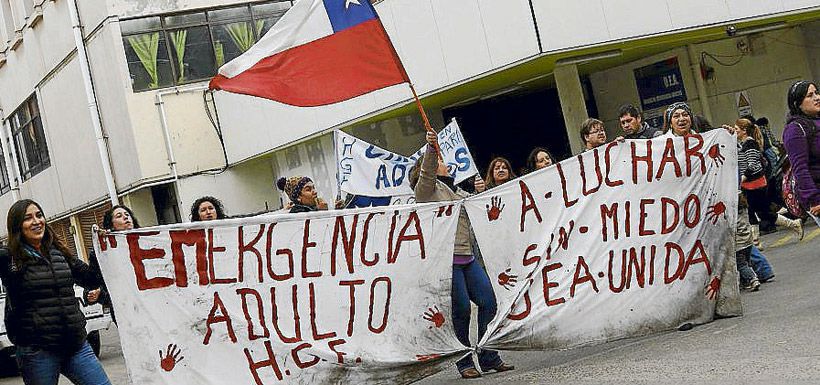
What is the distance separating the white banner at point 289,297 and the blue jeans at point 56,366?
27 cm

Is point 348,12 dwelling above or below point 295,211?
above

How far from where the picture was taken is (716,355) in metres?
7.12

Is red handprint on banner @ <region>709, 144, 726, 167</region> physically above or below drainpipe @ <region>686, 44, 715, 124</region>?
below

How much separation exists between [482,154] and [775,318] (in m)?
14.1

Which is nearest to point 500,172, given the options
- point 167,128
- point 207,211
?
point 207,211

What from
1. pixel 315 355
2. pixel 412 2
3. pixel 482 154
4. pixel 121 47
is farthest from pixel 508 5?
pixel 121 47

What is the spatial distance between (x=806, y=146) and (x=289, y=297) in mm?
3591

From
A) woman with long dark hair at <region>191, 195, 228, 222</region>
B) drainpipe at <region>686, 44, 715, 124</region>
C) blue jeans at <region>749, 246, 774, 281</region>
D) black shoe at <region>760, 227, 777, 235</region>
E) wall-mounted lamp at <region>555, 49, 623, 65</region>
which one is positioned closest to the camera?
woman with long dark hair at <region>191, 195, 228, 222</region>

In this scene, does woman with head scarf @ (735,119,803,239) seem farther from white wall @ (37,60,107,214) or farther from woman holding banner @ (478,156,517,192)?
white wall @ (37,60,107,214)

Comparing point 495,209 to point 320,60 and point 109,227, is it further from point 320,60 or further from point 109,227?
point 109,227

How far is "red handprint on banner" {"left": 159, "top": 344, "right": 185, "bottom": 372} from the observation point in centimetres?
720

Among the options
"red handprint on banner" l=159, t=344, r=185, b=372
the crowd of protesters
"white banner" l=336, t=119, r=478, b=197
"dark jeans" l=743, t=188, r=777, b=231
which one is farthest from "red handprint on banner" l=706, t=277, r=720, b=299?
"dark jeans" l=743, t=188, r=777, b=231

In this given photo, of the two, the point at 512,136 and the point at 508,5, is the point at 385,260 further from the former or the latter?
the point at 512,136

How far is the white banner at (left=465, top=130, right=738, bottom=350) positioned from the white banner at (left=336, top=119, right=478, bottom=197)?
632 cm
